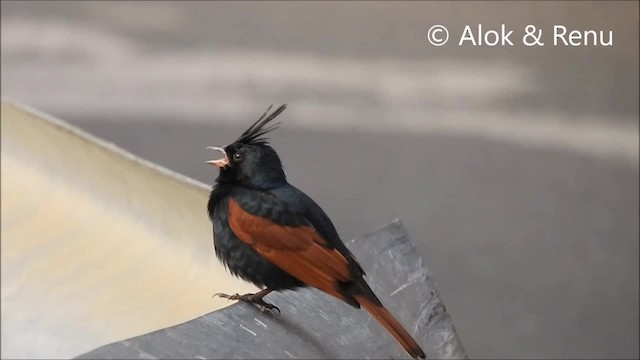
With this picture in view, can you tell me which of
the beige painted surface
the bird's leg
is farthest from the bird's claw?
the beige painted surface

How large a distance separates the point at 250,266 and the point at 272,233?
34 mm

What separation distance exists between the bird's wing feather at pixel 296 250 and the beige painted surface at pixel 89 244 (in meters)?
0.42

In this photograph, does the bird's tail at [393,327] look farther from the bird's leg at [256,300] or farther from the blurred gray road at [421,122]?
the blurred gray road at [421,122]

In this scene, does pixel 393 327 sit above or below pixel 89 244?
below

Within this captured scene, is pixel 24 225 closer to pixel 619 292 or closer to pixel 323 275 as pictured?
pixel 323 275

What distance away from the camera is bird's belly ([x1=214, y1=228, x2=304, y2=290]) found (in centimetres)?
59

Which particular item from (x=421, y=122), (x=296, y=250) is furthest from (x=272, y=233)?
(x=421, y=122)

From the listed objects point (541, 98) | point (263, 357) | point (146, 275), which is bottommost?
point (263, 357)

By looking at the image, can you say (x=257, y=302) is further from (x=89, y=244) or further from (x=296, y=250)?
(x=89, y=244)

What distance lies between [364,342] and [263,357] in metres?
0.12

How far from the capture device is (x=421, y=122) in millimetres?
1115

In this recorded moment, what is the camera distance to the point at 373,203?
115 centimetres

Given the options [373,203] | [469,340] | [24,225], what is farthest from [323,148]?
[24,225]

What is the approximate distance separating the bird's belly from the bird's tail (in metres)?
0.06
